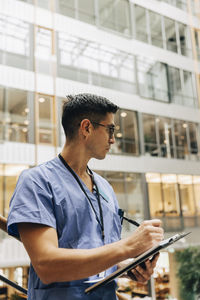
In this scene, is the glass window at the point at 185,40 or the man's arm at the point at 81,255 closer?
the man's arm at the point at 81,255

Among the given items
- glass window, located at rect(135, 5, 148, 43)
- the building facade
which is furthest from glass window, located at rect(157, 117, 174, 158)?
glass window, located at rect(135, 5, 148, 43)

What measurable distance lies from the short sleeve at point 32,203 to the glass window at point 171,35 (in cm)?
576

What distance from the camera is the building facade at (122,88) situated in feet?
15.6

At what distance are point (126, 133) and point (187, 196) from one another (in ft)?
4.57

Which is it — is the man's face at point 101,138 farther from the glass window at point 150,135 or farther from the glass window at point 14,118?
the glass window at point 150,135

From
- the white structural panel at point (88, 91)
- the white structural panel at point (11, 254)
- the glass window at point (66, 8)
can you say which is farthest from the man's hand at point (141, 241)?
the glass window at point (66, 8)

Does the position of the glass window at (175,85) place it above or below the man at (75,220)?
above

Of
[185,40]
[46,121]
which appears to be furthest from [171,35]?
[46,121]

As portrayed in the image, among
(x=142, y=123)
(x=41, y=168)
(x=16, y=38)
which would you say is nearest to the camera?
(x=41, y=168)

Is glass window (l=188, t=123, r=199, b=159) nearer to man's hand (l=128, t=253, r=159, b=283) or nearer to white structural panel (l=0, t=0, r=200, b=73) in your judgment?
white structural panel (l=0, t=0, r=200, b=73)

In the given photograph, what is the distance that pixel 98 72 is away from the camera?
17.7 feet

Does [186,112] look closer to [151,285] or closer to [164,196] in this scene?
[164,196]

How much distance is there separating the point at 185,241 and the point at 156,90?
253 centimetres

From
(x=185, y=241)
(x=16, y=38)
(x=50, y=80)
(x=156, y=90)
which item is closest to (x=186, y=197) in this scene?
(x=185, y=241)
